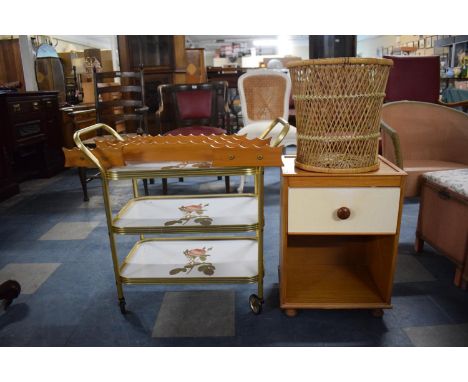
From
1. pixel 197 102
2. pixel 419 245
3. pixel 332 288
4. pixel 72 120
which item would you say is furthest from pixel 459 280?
pixel 72 120

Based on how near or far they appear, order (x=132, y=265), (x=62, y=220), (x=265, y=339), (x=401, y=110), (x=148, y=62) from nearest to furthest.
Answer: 1. (x=265, y=339)
2. (x=132, y=265)
3. (x=401, y=110)
4. (x=62, y=220)
5. (x=148, y=62)

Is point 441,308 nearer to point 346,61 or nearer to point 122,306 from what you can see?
→ point 346,61

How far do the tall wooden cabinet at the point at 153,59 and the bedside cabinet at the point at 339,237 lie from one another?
12.7ft

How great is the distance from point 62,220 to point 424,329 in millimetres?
2424

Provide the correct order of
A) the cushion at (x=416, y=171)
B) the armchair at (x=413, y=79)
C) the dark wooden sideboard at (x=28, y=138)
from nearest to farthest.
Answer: the cushion at (x=416, y=171) < the armchair at (x=413, y=79) < the dark wooden sideboard at (x=28, y=138)

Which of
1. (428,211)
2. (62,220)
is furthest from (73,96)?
(428,211)

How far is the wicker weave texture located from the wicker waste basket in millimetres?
2022

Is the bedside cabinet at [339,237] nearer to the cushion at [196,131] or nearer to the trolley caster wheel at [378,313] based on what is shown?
the trolley caster wheel at [378,313]

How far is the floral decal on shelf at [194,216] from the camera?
5.13 feet

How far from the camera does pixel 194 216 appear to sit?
1.63 metres

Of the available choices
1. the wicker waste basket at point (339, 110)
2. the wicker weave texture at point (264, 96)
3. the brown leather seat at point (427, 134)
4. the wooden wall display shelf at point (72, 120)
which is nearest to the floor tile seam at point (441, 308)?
the wicker waste basket at point (339, 110)

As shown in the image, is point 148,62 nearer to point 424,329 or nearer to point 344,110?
point 344,110

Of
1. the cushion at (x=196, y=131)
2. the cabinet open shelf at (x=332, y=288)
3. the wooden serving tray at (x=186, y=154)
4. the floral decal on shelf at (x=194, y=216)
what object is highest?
the wooden serving tray at (x=186, y=154)

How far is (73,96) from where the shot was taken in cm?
579
